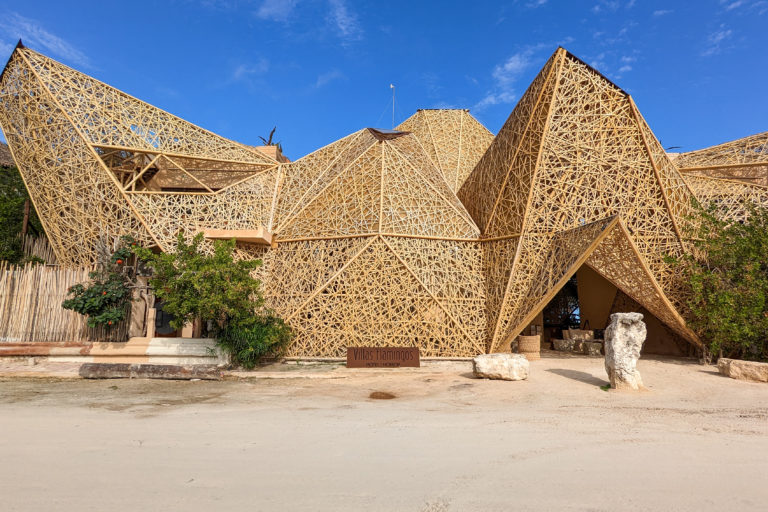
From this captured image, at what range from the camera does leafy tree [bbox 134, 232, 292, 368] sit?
1103 centimetres

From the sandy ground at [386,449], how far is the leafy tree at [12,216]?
1166 cm

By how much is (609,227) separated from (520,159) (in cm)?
428

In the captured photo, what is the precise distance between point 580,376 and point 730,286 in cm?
542

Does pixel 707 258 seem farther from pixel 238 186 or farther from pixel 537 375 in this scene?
pixel 238 186

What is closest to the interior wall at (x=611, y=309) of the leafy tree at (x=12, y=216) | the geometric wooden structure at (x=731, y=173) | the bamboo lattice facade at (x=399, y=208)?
the bamboo lattice facade at (x=399, y=208)

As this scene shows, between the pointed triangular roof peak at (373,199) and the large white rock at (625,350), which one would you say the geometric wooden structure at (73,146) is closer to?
the pointed triangular roof peak at (373,199)

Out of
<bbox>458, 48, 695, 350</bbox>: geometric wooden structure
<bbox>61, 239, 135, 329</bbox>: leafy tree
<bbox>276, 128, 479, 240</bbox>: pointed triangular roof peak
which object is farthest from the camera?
<bbox>276, 128, 479, 240</bbox>: pointed triangular roof peak

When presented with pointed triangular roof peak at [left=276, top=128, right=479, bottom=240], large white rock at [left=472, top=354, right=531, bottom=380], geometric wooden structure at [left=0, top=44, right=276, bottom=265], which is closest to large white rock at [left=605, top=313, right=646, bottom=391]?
large white rock at [left=472, top=354, right=531, bottom=380]

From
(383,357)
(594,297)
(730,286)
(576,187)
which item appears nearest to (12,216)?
(383,357)

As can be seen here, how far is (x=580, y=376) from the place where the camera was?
1066 centimetres

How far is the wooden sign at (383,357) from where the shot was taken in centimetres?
1193

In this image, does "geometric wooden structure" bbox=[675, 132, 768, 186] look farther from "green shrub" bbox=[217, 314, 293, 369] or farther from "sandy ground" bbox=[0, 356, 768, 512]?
"green shrub" bbox=[217, 314, 293, 369]

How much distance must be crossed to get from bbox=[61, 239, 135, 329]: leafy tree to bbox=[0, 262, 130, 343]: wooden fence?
0.35 metres

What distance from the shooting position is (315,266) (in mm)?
14211
